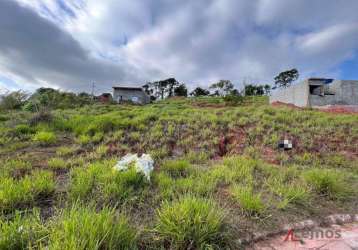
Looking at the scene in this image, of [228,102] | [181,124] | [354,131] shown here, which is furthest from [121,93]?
[354,131]

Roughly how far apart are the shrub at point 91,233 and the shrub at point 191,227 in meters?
0.28

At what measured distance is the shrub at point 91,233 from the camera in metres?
1.29

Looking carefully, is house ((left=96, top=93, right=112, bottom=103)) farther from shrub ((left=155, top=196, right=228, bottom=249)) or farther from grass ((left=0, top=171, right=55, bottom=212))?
shrub ((left=155, top=196, right=228, bottom=249))

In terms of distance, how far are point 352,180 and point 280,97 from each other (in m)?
21.5

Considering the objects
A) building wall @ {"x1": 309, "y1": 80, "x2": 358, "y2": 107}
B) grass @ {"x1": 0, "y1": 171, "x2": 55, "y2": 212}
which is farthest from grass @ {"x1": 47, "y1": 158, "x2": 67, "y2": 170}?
building wall @ {"x1": 309, "y1": 80, "x2": 358, "y2": 107}

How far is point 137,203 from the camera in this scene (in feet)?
7.38

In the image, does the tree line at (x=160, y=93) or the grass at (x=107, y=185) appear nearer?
the grass at (x=107, y=185)

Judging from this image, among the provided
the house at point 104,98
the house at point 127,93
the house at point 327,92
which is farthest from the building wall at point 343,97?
the house at point 127,93

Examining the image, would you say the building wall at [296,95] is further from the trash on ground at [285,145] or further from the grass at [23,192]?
the grass at [23,192]

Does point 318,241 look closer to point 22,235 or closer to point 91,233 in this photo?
point 91,233

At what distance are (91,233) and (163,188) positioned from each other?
4.13 feet

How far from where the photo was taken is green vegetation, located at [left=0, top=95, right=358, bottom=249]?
155cm

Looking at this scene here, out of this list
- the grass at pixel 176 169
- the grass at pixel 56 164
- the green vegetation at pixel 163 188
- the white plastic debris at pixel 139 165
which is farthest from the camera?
the grass at pixel 56 164

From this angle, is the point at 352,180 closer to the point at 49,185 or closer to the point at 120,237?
the point at 120,237
